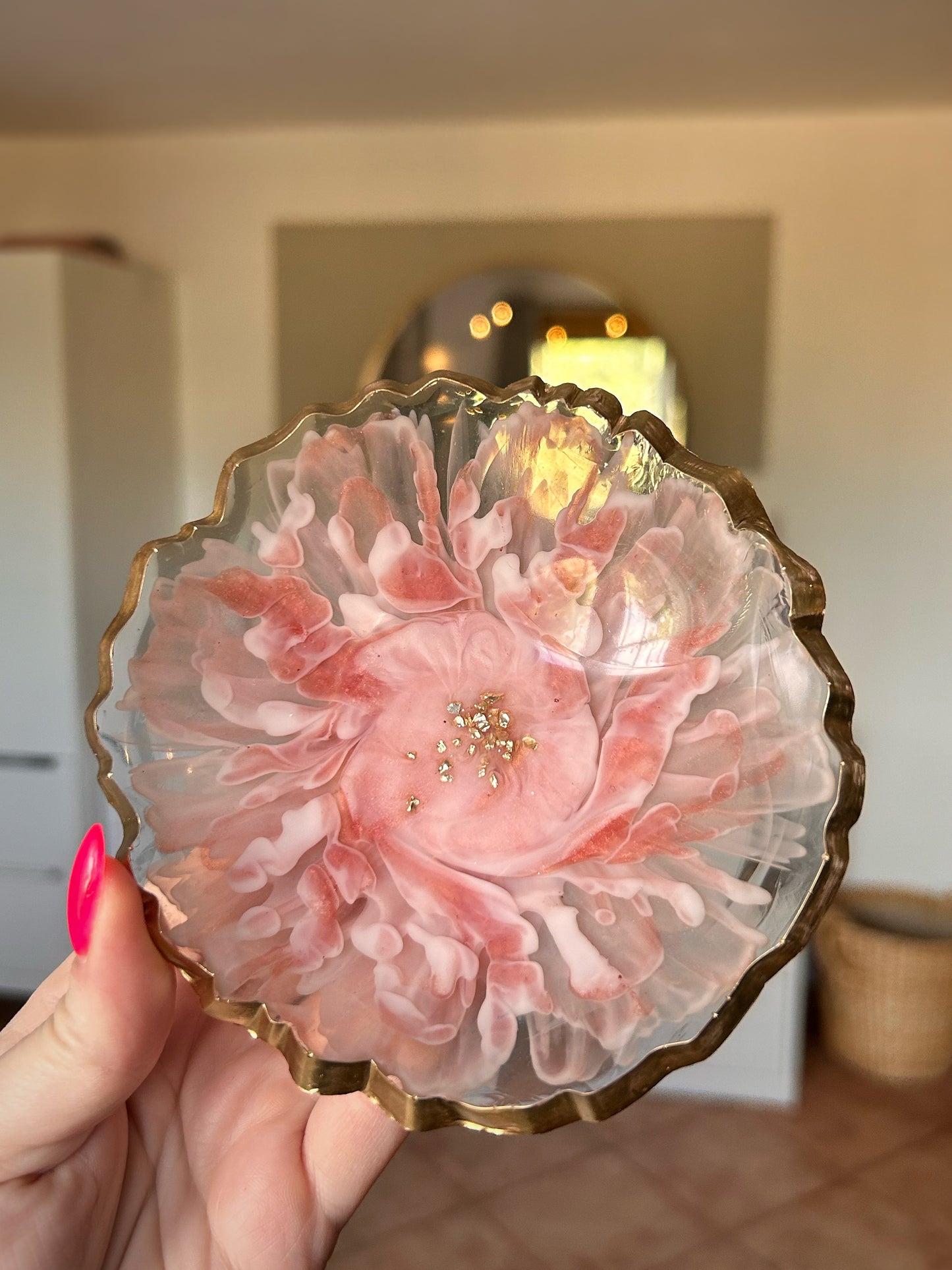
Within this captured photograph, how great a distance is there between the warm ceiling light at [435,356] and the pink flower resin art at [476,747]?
6.41 feet

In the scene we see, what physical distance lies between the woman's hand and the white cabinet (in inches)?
64.3

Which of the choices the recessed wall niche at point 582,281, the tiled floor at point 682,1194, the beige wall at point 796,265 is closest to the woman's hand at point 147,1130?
the tiled floor at point 682,1194

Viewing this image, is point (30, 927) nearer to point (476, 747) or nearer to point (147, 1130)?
point (147, 1130)

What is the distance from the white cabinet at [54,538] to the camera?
7.52 feet

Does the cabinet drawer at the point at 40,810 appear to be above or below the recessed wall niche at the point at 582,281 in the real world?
below

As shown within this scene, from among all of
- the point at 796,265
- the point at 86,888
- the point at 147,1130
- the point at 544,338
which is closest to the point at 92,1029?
the point at 86,888

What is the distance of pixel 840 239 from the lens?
7.99ft

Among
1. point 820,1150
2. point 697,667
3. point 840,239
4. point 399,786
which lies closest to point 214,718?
point 399,786

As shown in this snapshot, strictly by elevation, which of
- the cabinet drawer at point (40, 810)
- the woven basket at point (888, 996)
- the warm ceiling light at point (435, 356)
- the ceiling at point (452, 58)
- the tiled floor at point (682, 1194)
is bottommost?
the tiled floor at point (682, 1194)

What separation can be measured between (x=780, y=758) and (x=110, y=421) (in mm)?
2208

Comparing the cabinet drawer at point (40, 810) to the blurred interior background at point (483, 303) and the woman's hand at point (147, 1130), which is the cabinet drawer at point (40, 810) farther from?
the woman's hand at point (147, 1130)

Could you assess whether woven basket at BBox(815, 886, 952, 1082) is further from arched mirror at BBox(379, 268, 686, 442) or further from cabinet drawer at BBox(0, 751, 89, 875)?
cabinet drawer at BBox(0, 751, 89, 875)

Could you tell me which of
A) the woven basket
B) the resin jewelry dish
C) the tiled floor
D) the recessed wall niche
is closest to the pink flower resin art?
the resin jewelry dish

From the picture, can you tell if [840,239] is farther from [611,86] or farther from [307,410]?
[307,410]
